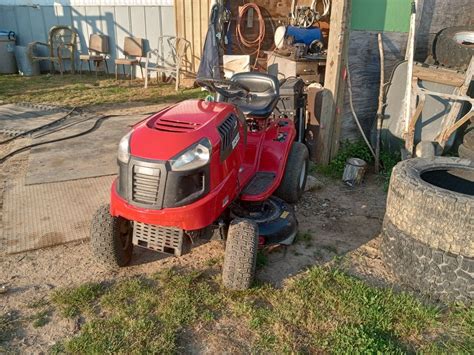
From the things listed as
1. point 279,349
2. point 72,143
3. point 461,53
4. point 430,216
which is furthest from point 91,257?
point 461,53

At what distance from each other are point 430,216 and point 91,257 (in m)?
2.47

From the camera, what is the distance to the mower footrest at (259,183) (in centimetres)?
331

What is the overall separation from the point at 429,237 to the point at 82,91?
8352 mm

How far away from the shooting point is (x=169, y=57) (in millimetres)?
10422

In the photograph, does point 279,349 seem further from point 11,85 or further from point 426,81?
point 11,85

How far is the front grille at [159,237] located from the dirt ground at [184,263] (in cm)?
49

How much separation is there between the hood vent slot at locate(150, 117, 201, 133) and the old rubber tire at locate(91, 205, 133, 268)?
27.9 inches

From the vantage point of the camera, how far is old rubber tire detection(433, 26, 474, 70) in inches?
191

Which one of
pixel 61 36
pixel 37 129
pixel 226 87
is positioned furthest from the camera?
pixel 61 36

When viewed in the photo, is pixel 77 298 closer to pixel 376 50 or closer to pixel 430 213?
pixel 430 213

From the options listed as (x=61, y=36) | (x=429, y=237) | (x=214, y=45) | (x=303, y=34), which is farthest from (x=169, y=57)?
(x=429, y=237)

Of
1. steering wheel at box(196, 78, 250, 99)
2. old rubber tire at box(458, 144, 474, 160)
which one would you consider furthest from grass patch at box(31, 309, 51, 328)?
old rubber tire at box(458, 144, 474, 160)

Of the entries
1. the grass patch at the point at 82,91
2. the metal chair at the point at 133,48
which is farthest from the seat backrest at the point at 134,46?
the grass patch at the point at 82,91

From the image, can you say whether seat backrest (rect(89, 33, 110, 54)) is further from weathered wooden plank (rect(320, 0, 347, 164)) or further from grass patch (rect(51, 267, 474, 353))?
grass patch (rect(51, 267, 474, 353))
